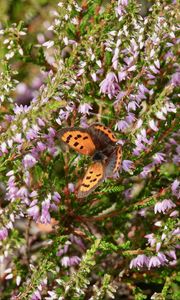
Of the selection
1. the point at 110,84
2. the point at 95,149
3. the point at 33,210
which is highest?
the point at 110,84

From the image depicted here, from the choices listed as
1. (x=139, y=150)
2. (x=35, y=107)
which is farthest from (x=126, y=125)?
(x=35, y=107)

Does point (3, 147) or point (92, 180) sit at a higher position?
point (3, 147)

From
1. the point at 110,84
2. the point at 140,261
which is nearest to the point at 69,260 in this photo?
the point at 140,261

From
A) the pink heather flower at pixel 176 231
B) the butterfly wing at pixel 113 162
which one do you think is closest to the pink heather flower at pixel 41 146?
the butterfly wing at pixel 113 162

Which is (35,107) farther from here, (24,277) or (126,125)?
(24,277)

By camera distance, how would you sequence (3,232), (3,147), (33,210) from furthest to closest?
(33,210), (3,232), (3,147)

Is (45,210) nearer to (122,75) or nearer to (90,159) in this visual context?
(90,159)

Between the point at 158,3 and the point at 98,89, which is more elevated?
the point at 158,3
